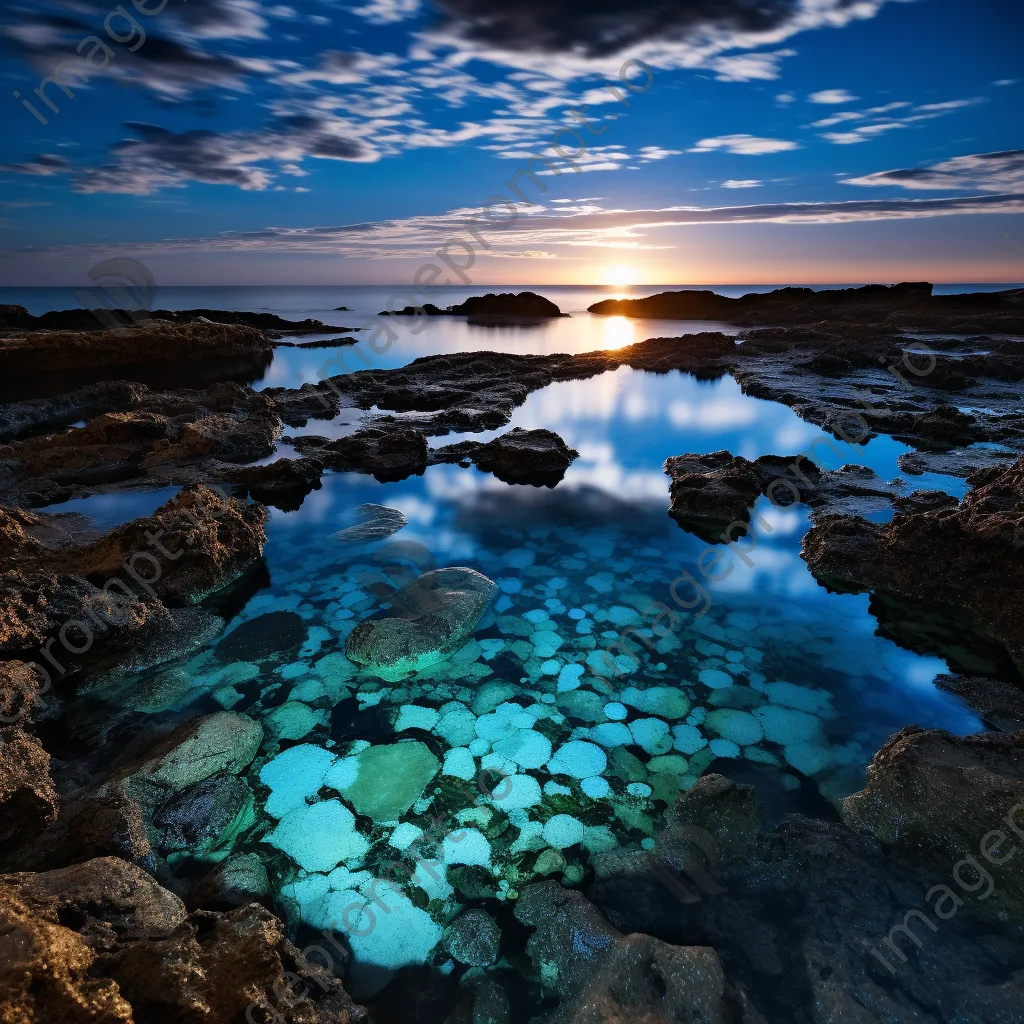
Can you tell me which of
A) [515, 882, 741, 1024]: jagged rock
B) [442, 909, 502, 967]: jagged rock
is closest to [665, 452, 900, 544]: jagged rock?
[515, 882, 741, 1024]: jagged rock

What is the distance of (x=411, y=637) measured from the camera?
20.8 feet

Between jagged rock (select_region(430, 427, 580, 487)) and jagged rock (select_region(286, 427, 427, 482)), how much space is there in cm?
60

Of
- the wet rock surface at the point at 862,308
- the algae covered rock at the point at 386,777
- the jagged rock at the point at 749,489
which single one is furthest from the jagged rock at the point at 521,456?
the wet rock surface at the point at 862,308

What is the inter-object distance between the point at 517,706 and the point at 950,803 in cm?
340

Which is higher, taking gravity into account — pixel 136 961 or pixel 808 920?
pixel 136 961

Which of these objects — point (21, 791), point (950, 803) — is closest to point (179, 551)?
point (21, 791)

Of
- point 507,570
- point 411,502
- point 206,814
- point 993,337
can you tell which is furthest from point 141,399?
point 993,337

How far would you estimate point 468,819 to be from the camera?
427 centimetres

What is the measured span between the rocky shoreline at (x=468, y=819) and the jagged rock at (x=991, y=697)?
0.11ft

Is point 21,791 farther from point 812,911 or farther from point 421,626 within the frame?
point 812,911

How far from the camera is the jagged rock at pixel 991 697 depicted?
5285 mm

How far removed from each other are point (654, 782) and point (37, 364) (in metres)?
24.3

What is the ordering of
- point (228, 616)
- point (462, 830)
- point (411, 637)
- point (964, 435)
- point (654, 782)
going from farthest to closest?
1. point (964, 435)
2. point (228, 616)
3. point (411, 637)
4. point (654, 782)
5. point (462, 830)

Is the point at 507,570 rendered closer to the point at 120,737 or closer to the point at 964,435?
the point at 120,737
